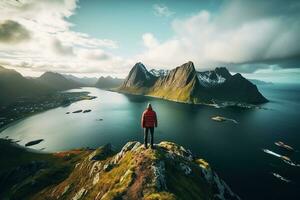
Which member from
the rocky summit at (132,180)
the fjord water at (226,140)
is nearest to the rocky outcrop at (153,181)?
the rocky summit at (132,180)

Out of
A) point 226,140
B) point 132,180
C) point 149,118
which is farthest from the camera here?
point 226,140

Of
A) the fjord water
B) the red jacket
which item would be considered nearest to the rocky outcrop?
the red jacket

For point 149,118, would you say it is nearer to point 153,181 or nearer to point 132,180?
point 153,181

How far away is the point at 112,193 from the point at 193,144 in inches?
3879

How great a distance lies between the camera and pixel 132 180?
33344 mm

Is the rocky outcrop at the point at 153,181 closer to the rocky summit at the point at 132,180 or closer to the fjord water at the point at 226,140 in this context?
the rocky summit at the point at 132,180

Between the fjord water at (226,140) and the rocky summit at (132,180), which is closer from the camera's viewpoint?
Result: the rocky summit at (132,180)

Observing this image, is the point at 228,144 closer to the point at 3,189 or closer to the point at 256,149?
the point at 256,149

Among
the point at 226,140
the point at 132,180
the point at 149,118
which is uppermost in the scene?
the point at 149,118

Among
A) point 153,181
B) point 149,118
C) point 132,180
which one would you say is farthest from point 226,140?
point 132,180

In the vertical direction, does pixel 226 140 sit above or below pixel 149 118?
below

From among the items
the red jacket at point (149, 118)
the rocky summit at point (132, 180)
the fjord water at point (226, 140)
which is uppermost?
the red jacket at point (149, 118)

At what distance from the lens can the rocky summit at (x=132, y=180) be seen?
32031 mm

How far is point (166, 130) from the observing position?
528ft
